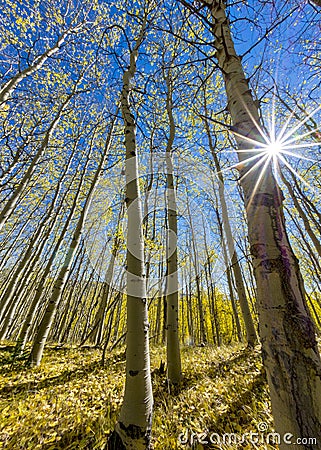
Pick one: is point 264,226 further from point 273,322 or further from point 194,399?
point 194,399

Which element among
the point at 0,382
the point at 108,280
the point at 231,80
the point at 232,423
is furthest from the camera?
the point at 108,280

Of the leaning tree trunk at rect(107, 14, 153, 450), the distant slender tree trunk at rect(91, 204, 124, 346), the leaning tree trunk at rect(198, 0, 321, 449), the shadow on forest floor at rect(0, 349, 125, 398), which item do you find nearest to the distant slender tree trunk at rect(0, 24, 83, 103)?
the leaning tree trunk at rect(107, 14, 153, 450)

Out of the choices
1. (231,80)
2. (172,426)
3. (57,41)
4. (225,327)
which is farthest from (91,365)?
(225,327)

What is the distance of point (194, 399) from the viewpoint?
2.92 metres

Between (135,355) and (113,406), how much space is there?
6.10ft

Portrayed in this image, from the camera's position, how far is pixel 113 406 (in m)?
2.85

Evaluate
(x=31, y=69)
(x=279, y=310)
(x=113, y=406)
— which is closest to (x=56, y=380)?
(x=113, y=406)

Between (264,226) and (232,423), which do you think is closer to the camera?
(264,226)

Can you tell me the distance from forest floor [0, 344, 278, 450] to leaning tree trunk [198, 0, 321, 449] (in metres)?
1.86

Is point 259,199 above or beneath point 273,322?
above

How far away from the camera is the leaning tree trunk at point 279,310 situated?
0.74 meters

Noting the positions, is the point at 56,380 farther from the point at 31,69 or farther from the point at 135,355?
the point at 31,69

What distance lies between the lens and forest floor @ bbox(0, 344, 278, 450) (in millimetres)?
2076

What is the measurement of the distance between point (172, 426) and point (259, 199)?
287 centimetres
